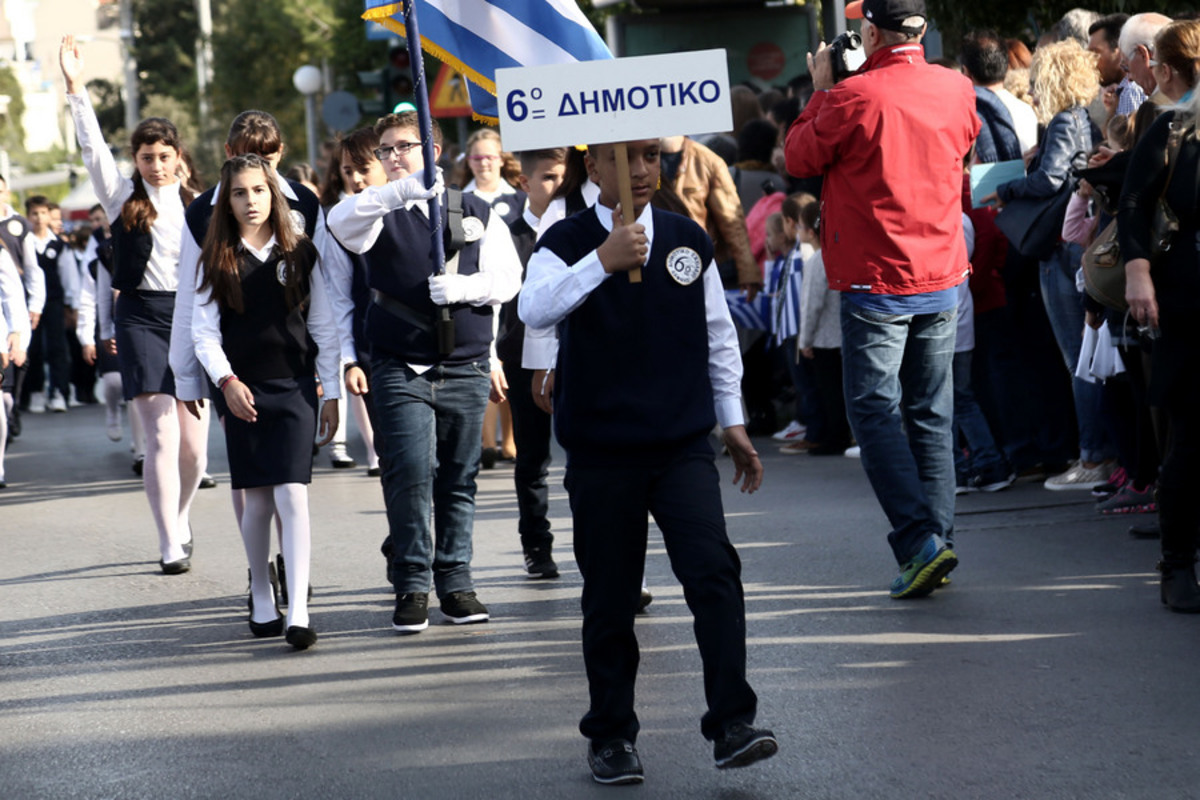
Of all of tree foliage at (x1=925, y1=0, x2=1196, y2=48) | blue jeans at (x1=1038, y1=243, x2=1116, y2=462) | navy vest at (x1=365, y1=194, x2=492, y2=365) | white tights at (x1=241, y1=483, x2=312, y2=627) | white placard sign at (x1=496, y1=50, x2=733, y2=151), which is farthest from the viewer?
tree foliage at (x1=925, y1=0, x2=1196, y2=48)

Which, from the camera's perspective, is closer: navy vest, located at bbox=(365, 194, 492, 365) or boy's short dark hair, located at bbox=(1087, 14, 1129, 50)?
navy vest, located at bbox=(365, 194, 492, 365)

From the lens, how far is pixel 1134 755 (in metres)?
4.75

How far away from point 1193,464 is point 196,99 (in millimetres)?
54718

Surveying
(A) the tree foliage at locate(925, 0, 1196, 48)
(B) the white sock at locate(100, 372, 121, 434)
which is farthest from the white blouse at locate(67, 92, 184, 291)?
(A) the tree foliage at locate(925, 0, 1196, 48)

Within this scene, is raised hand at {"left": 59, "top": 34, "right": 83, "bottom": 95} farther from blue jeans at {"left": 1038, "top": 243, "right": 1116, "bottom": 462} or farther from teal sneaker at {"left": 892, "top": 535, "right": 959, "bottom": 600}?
blue jeans at {"left": 1038, "top": 243, "right": 1116, "bottom": 462}

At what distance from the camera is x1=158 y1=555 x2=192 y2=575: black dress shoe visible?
27.8ft

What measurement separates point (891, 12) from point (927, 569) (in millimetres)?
2106

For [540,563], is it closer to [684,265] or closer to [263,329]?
[263,329]

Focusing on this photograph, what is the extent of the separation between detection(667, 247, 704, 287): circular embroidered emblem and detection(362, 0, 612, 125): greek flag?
7.22 ft

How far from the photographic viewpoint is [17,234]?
15.6 metres

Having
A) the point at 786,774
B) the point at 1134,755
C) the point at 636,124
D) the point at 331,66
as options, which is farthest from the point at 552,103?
the point at 331,66

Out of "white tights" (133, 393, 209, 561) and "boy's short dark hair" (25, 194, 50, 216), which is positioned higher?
"boy's short dark hair" (25, 194, 50, 216)

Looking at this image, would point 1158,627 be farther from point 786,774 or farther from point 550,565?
point 550,565

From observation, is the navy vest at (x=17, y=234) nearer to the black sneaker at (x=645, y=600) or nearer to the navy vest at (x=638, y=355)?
the black sneaker at (x=645, y=600)
